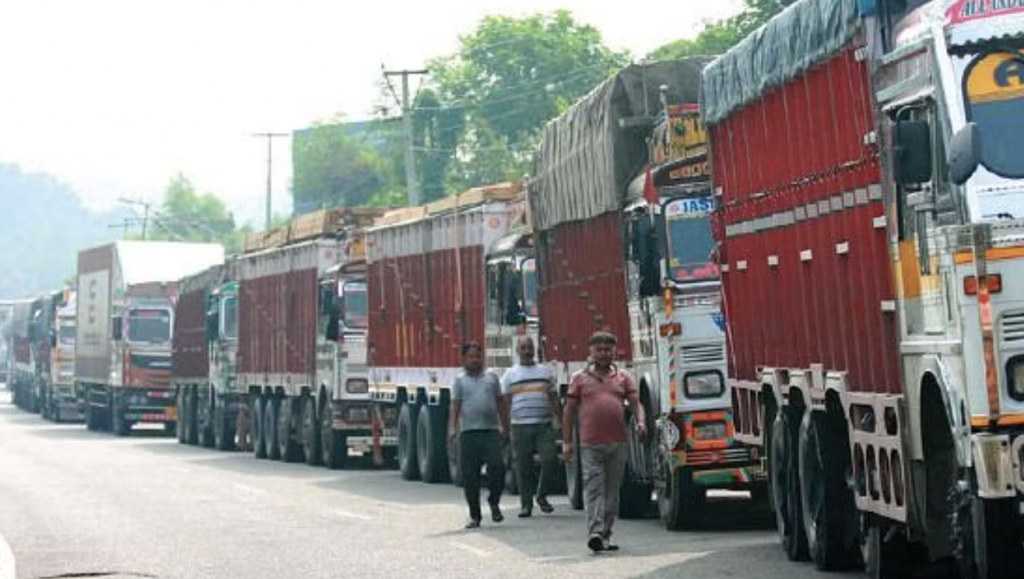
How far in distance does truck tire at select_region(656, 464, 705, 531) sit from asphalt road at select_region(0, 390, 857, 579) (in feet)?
0.64

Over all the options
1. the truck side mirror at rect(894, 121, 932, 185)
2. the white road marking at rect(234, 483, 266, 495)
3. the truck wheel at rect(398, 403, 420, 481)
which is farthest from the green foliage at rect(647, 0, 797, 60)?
the truck side mirror at rect(894, 121, 932, 185)

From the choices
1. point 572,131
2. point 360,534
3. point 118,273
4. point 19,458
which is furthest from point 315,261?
point 118,273

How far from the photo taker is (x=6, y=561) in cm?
1986

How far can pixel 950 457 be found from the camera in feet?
44.3

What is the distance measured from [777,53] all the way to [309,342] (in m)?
22.8

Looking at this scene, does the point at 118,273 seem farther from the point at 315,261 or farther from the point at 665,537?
the point at 665,537

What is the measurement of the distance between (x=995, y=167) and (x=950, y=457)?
5.85 ft

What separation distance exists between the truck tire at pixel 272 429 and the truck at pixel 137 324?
13.4 metres

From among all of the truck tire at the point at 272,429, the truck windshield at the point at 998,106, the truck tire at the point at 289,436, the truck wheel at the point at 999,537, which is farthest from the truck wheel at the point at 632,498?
the truck tire at the point at 272,429

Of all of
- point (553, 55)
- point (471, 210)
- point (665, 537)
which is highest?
point (553, 55)

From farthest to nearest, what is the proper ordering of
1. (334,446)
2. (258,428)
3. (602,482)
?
(258,428)
(334,446)
(602,482)

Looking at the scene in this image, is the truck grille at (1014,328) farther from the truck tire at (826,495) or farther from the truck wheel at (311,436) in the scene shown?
the truck wheel at (311,436)

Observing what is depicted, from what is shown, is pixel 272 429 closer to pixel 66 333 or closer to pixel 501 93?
pixel 66 333

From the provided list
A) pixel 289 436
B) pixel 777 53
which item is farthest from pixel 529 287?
pixel 289 436
